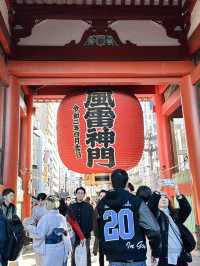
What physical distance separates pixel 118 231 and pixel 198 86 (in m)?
5.56

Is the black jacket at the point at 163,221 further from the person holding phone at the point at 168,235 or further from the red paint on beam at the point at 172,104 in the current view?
the red paint on beam at the point at 172,104

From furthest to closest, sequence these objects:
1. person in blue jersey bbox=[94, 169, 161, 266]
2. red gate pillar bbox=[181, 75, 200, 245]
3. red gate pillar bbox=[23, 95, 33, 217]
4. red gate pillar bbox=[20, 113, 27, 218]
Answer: red gate pillar bbox=[23, 95, 33, 217] → red gate pillar bbox=[20, 113, 27, 218] → red gate pillar bbox=[181, 75, 200, 245] → person in blue jersey bbox=[94, 169, 161, 266]

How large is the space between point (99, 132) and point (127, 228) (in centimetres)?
469

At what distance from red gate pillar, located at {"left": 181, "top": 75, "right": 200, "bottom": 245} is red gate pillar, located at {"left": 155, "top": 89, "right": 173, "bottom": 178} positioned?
2.94m

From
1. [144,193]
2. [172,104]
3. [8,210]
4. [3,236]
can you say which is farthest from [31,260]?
[144,193]

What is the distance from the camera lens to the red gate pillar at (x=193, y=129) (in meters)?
7.11

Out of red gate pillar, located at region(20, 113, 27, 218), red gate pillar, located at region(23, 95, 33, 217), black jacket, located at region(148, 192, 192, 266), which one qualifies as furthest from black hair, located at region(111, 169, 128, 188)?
red gate pillar, located at region(23, 95, 33, 217)

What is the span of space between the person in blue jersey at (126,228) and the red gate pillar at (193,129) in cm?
459

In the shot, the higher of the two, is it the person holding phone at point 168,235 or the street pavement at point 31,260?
the person holding phone at point 168,235

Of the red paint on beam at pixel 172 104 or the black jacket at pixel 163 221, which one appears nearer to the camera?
the black jacket at pixel 163 221

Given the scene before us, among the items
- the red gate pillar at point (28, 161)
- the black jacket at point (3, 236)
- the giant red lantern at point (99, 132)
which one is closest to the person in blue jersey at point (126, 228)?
the black jacket at point (3, 236)

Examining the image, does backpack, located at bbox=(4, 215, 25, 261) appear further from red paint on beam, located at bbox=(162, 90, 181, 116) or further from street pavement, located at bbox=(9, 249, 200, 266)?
red paint on beam, located at bbox=(162, 90, 181, 116)

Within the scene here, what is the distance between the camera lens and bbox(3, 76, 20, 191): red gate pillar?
22.4ft

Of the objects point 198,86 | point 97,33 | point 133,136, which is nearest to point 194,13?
point 198,86
